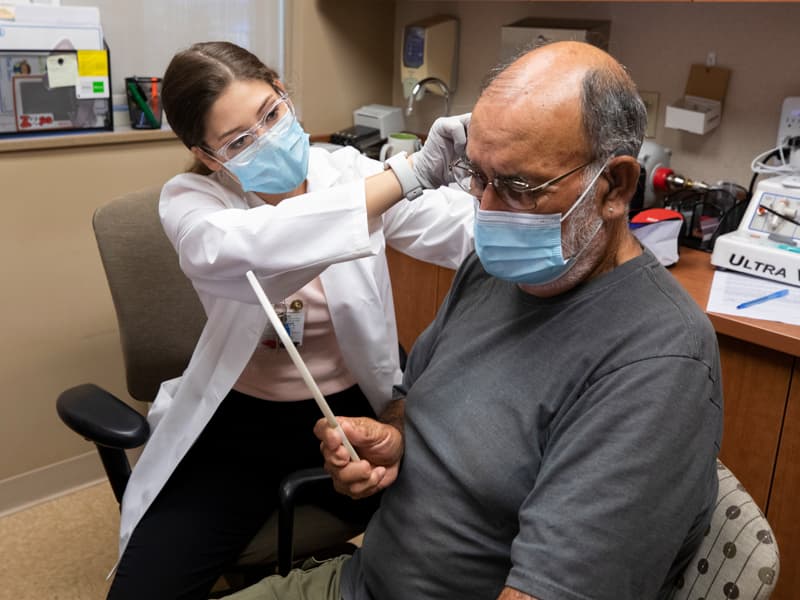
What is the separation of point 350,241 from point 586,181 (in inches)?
17.3

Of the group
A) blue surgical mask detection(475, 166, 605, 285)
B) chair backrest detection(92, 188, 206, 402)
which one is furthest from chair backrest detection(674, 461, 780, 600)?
chair backrest detection(92, 188, 206, 402)

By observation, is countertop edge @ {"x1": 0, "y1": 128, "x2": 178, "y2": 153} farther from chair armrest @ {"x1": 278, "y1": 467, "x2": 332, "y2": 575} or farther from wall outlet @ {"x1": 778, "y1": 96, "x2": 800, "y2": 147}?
wall outlet @ {"x1": 778, "y1": 96, "x2": 800, "y2": 147}

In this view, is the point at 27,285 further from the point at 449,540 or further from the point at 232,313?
the point at 449,540

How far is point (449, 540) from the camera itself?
3.39 feet

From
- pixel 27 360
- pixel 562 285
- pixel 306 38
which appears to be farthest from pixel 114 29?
pixel 562 285

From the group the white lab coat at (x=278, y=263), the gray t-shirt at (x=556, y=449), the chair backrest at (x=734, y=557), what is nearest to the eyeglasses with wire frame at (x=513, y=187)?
the gray t-shirt at (x=556, y=449)

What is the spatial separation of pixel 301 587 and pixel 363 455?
27cm

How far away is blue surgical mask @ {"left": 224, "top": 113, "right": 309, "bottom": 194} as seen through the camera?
1417 mm

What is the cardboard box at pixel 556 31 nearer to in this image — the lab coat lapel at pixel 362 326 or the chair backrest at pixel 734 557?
the lab coat lapel at pixel 362 326

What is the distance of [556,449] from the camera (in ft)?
3.03

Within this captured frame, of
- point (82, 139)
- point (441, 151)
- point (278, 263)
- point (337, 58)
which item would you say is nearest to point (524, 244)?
point (441, 151)

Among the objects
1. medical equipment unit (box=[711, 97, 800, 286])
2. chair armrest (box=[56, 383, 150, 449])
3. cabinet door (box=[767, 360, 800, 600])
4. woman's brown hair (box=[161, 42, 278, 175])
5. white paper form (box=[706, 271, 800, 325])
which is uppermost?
woman's brown hair (box=[161, 42, 278, 175])

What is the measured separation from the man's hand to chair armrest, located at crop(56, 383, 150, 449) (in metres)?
0.47

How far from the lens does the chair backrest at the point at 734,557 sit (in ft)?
2.95
